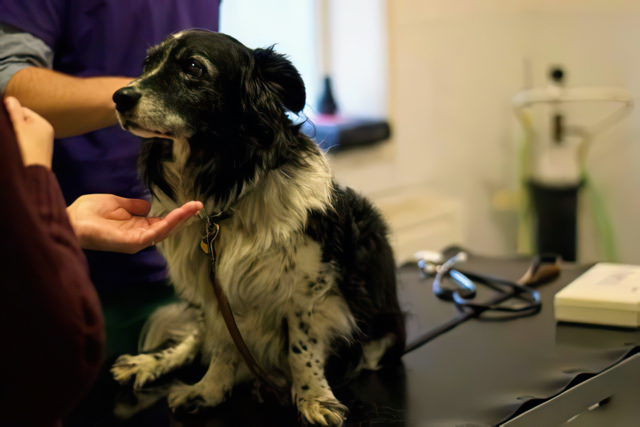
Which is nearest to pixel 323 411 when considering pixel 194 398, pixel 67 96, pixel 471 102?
pixel 194 398

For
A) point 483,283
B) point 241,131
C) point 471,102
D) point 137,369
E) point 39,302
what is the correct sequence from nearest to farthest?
point 39,302 → point 241,131 → point 137,369 → point 483,283 → point 471,102

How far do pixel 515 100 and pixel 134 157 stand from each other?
2456mm

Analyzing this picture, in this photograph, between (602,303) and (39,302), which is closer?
(39,302)

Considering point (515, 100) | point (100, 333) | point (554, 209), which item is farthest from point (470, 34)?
point (100, 333)

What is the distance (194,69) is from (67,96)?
0.28 m

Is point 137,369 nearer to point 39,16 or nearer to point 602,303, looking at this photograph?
point 39,16

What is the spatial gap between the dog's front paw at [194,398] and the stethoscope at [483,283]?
15.0 inches

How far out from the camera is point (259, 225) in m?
0.89

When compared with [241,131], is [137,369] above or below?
→ below

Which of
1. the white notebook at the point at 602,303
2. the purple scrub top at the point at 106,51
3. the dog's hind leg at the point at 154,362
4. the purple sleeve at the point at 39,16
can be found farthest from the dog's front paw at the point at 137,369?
the white notebook at the point at 602,303

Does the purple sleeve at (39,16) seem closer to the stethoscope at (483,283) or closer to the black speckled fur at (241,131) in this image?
the black speckled fur at (241,131)

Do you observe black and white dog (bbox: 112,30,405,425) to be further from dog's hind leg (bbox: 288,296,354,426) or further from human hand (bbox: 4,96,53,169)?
human hand (bbox: 4,96,53,169)

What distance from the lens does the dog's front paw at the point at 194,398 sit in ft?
3.15

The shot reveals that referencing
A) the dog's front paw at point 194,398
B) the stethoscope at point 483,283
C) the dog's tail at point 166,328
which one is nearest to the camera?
the dog's front paw at point 194,398
